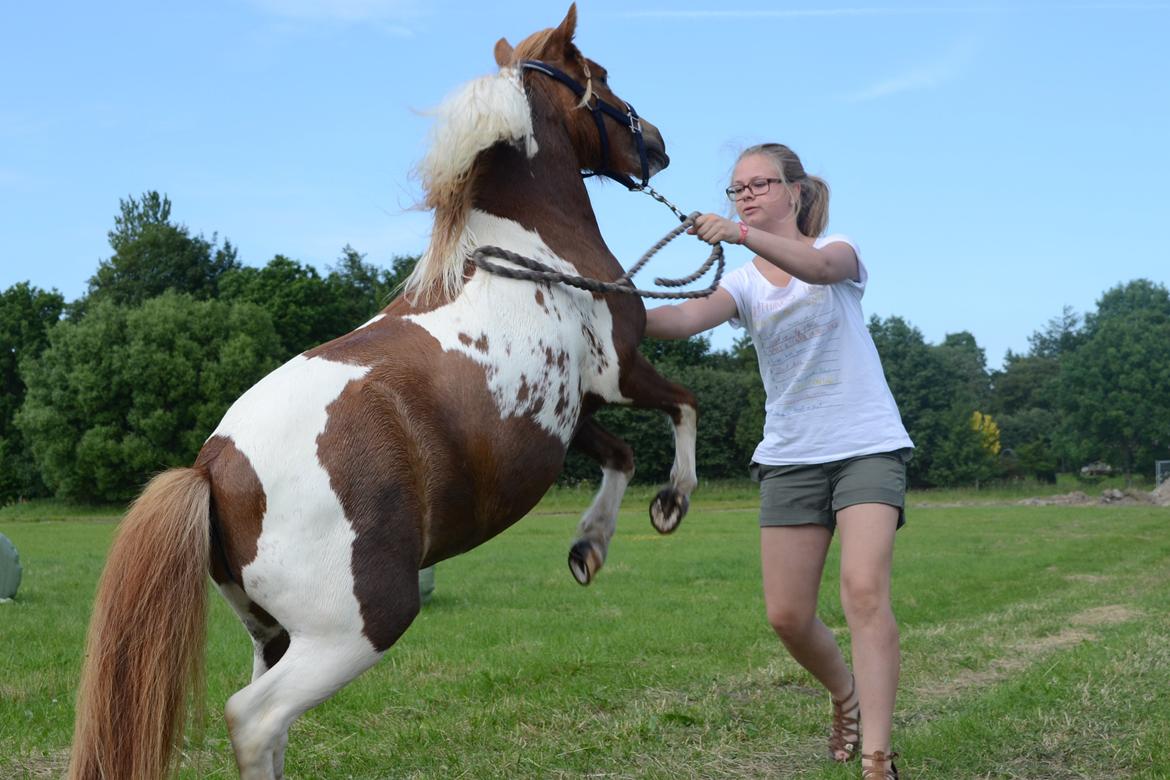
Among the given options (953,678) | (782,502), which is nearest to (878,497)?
(782,502)

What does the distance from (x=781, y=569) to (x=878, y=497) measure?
0.63 m

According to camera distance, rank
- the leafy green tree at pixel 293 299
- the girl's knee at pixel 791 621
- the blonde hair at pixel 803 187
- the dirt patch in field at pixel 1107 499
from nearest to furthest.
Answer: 1. the blonde hair at pixel 803 187
2. the girl's knee at pixel 791 621
3. the dirt patch in field at pixel 1107 499
4. the leafy green tree at pixel 293 299

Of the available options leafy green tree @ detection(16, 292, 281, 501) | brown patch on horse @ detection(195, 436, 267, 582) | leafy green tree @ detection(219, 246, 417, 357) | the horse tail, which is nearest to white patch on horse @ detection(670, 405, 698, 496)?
brown patch on horse @ detection(195, 436, 267, 582)

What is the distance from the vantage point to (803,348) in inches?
172

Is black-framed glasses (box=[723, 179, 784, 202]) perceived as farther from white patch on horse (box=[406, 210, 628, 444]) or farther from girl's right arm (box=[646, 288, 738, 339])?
white patch on horse (box=[406, 210, 628, 444])

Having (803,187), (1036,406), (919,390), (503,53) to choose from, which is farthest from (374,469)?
(1036,406)

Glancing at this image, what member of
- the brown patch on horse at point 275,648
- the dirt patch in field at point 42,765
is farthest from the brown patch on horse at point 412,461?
the dirt patch in field at point 42,765

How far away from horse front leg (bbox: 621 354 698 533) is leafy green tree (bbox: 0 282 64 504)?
2035 inches

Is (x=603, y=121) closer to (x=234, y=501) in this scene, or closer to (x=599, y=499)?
(x=599, y=499)

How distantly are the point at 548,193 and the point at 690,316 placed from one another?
3.25 feet

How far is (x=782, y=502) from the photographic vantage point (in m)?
4.46

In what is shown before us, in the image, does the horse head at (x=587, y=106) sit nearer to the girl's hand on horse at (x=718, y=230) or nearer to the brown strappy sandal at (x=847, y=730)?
the girl's hand on horse at (x=718, y=230)

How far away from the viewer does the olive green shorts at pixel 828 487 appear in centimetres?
411

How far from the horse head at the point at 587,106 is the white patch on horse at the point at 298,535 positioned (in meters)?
1.49
